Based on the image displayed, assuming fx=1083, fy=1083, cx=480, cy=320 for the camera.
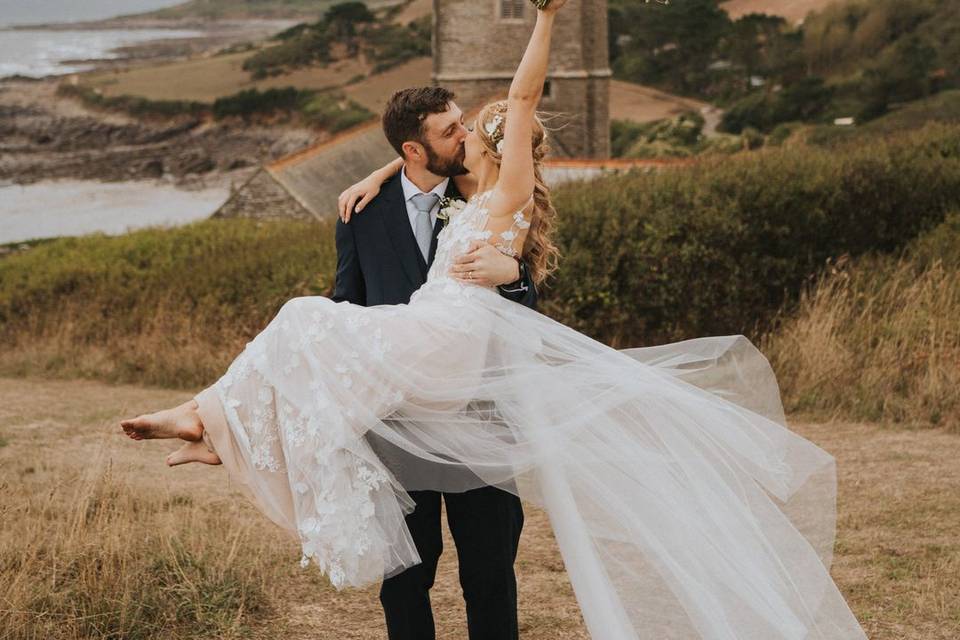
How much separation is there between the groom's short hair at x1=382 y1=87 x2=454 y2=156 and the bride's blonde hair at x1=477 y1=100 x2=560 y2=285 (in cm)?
14

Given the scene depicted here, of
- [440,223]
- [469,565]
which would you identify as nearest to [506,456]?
[469,565]

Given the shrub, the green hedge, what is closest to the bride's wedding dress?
the shrub

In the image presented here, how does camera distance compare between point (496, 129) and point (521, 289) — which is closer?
point (496, 129)

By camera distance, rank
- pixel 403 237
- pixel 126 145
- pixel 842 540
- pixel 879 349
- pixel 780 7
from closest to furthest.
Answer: pixel 403 237
pixel 842 540
pixel 879 349
pixel 780 7
pixel 126 145

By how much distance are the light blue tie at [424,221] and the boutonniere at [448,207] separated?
0.18ft

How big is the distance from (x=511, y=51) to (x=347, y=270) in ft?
124

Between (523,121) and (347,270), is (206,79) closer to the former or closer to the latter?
(347,270)

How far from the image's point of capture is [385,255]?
3662mm

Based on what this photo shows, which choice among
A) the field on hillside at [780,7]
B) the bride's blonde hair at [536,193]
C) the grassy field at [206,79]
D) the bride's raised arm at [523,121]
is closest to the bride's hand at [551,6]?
the bride's raised arm at [523,121]

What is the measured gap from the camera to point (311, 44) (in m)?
124

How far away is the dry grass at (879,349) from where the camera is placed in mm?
7750

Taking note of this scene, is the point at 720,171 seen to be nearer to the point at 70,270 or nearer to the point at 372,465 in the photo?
the point at 372,465

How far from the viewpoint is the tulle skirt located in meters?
3.23

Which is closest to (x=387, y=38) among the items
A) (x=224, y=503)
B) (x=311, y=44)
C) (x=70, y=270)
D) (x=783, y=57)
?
(x=311, y=44)
